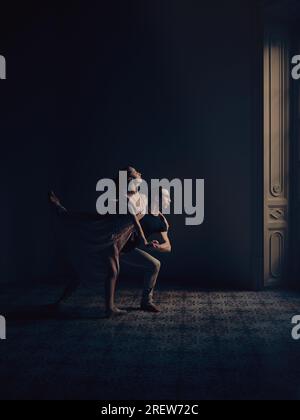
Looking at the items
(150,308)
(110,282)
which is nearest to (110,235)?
(110,282)

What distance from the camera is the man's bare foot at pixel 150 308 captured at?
17.7 ft

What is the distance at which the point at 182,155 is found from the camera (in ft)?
22.6

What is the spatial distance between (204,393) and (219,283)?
11.3ft

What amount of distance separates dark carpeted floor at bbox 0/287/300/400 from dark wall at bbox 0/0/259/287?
118cm

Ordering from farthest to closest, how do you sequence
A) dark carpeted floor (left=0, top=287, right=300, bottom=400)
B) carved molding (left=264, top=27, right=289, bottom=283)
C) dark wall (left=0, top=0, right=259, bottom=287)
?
dark wall (left=0, top=0, right=259, bottom=287) < carved molding (left=264, top=27, right=289, bottom=283) < dark carpeted floor (left=0, top=287, right=300, bottom=400)

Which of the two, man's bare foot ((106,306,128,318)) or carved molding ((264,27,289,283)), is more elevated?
carved molding ((264,27,289,283))

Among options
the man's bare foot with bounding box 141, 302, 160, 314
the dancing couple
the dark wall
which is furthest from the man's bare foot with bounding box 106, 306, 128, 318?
the dark wall

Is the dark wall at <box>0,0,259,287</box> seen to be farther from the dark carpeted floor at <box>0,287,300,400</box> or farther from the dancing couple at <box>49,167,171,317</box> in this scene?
the dancing couple at <box>49,167,171,317</box>

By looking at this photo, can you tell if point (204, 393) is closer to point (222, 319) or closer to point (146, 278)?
point (222, 319)

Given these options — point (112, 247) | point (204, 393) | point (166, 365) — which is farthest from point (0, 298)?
point (204, 393)

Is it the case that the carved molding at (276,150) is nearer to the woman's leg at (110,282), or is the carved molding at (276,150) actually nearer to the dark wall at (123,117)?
the dark wall at (123,117)

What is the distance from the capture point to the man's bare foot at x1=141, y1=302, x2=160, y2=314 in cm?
539

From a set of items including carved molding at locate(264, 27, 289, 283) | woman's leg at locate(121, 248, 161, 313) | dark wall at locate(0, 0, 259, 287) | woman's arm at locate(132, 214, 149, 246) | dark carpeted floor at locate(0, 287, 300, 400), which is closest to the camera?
dark carpeted floor at locate(0, 287, 300, 400)

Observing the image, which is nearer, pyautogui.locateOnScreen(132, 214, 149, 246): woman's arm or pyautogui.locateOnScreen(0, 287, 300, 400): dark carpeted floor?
pyautogui.locateOnScreen(0, 287, 300, 400): dark carpeted floor
